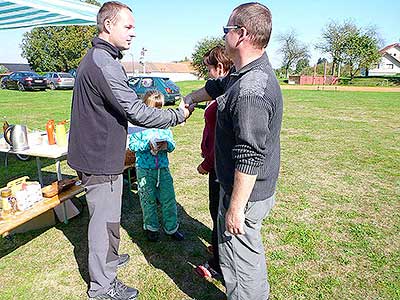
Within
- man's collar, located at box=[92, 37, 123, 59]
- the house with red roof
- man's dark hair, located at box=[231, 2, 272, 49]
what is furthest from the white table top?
the house with red roof

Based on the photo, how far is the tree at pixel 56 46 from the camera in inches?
1455

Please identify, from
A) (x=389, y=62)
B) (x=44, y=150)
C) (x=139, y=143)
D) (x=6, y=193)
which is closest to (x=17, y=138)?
(x=44, y=150)

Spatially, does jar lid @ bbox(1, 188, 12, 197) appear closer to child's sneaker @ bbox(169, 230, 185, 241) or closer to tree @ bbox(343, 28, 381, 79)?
child's sneaker @ bbox(169, 230, 185, 241)

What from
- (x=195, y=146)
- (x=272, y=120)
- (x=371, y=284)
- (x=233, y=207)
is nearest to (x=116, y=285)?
(x=233, y=207)

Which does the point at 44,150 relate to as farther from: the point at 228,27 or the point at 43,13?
the point at 228,27

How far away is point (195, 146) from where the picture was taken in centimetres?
699

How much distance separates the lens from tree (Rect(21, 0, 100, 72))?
1455 inches

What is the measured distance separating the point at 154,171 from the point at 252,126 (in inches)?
66.2

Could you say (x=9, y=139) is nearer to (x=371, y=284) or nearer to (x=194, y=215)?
(x=194, y=215)

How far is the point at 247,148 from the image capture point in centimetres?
158

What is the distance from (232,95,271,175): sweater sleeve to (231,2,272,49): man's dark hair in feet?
1.03

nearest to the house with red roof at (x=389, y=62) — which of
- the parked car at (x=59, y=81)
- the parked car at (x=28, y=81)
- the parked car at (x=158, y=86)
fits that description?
the parked car at (x=59, y=81)

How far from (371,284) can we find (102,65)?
262cm

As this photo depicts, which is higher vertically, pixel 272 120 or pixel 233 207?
pixel 272 120
